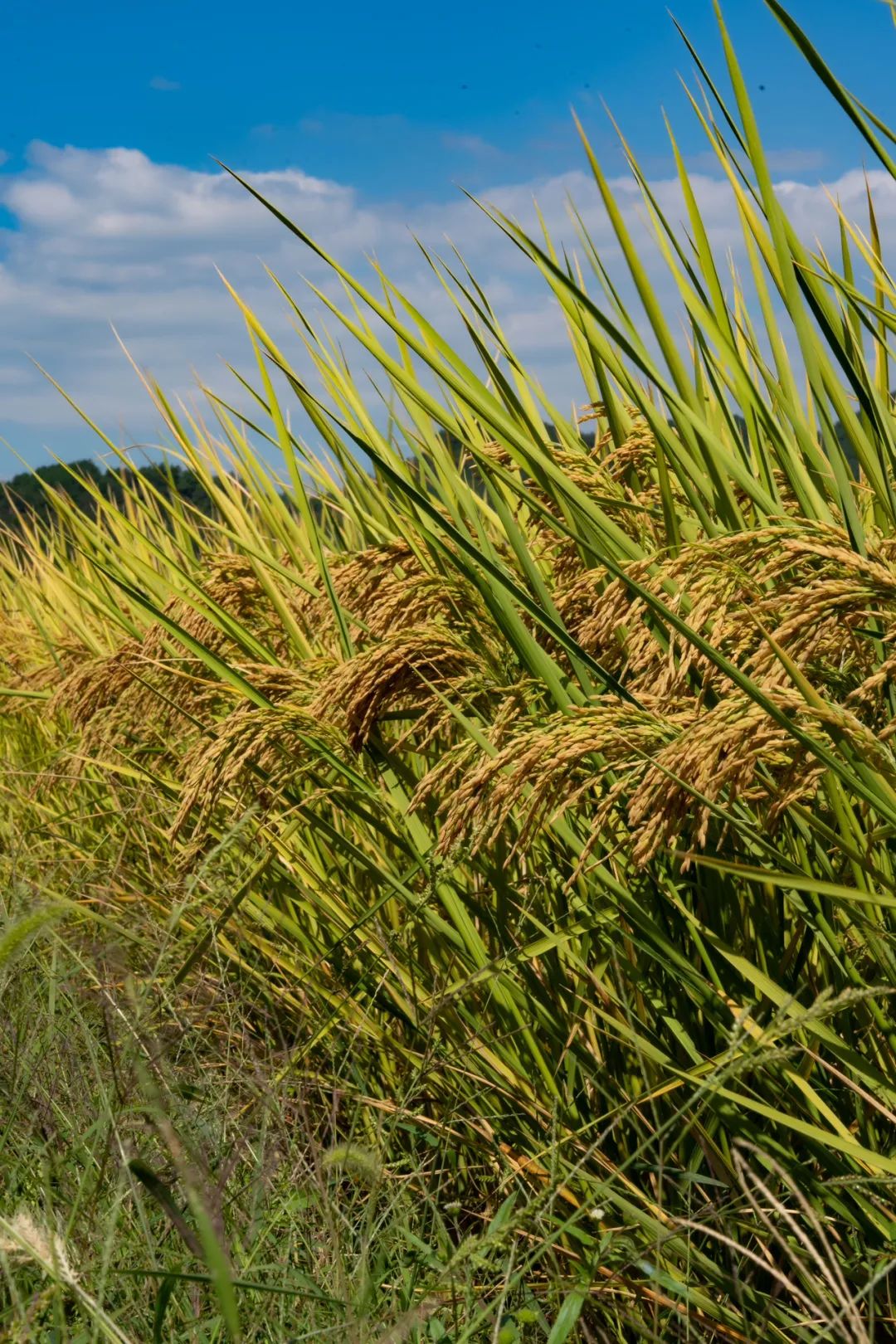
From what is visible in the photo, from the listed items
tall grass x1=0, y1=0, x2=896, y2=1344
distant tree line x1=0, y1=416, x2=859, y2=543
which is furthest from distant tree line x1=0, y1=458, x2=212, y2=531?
tall grass x1=0, y1=0, x2=896, y2=1344

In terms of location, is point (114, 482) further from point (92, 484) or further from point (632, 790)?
point (632, 790)

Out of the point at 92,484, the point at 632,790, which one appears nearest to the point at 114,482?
the point at 92,484

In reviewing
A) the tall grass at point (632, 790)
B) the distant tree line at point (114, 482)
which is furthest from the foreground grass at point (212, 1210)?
the distant tree line at point (114, 482)

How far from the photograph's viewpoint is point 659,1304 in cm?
160

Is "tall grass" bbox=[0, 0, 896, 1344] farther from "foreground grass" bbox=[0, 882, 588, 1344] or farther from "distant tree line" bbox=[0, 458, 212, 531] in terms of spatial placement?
"distant tree line" bbox=[0, 458, 212, 531]

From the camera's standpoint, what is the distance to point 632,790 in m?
1.66

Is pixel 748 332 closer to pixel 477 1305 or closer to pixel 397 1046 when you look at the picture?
pixel 397 1046

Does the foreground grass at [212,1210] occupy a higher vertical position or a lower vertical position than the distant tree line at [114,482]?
lower

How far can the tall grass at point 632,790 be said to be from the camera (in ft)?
4.14

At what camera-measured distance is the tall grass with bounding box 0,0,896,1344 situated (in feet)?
4.14

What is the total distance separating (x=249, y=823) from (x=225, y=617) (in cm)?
41

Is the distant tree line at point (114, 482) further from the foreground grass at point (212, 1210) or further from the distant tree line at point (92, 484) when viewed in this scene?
the foreground grass at point (212, 1210)

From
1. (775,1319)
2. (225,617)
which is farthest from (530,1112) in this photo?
(225,617)

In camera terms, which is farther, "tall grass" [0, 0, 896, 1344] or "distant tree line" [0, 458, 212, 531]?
"distant tree line" [0, 458, 212, 531]
